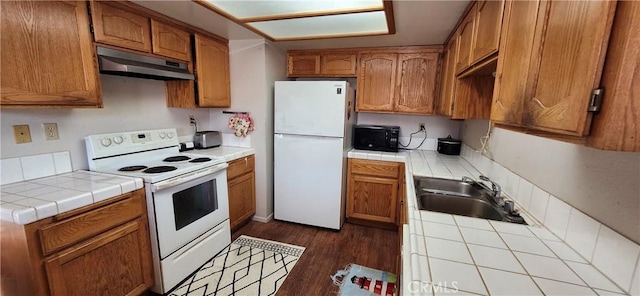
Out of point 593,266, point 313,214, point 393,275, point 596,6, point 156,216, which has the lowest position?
point 393,275

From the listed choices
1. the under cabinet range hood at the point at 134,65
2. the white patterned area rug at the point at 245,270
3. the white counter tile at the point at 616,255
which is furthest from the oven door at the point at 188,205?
the white counter tile at the point at 616,255

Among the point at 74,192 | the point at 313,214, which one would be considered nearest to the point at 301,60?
the point at 313,214

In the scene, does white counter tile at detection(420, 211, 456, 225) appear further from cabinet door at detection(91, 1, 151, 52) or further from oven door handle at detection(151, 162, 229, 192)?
cabinet door at detection(91, 1, 151, 52)

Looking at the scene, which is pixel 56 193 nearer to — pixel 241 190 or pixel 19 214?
pixel 19 214

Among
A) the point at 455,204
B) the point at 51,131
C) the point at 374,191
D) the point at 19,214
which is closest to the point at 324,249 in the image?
the point at 374,191

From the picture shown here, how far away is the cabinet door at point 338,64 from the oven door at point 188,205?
1.57m

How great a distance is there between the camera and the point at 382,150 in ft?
9.45

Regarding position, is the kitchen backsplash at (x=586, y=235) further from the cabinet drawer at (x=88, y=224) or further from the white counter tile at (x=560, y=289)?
the cabinet drawer at (x=88, y=224)

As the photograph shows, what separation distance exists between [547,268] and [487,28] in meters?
1.07

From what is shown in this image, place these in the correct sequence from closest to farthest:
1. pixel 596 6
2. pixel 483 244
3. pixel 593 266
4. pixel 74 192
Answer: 1. pixel 596 6
2. pixel 593 266
3. pixel 483 244
4. pixel 74 192

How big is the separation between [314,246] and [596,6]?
239 centimetres

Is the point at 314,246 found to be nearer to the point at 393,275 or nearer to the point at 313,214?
the point at 313,214

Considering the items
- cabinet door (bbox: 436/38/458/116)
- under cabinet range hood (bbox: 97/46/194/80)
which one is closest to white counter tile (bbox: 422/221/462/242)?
cabinet door (bbox: 436/38/458/116)

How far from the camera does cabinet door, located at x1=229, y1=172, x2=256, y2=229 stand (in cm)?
255
